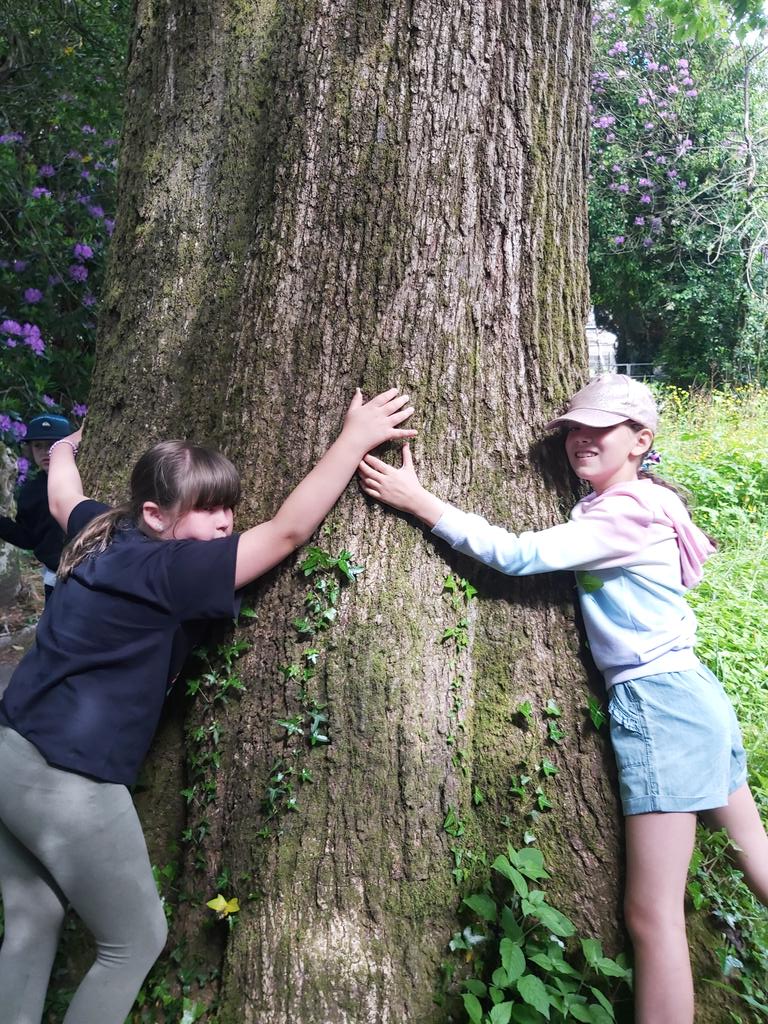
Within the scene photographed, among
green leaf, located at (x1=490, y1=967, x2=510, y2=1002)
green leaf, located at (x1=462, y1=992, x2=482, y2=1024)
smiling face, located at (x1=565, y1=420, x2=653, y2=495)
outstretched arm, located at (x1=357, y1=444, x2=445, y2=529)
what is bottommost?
green leaf, located at (x1=462, y1=992, x2=482, y2=1024)

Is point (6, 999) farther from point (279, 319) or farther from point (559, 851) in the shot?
point (279, 319)

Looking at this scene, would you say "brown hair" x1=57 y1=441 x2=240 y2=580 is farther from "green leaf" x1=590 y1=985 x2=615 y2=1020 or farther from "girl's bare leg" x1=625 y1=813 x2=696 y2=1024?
"green leaf" x1=590 y1=985 x2=615 y2=1020

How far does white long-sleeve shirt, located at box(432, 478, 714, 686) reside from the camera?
2205 mm

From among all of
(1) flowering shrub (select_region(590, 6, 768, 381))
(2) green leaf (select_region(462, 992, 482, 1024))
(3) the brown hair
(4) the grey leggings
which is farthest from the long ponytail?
(1) flowering shrub (select_region(590, 6, 768, 381))

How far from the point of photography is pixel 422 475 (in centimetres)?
228

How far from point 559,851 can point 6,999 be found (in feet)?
4.92

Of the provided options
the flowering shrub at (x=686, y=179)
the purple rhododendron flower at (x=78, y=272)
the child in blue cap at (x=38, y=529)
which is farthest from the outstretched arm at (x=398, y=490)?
the flowering shrub at (x=686, y=179)

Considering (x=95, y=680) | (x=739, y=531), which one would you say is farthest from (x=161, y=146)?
(x=739, y=531)

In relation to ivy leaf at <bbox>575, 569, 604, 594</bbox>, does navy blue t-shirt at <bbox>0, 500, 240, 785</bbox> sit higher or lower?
lower

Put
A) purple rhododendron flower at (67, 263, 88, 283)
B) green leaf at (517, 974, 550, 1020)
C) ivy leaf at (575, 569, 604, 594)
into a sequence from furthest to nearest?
purple rhododendron flower at (67, 263, 88, 283)
ivy leaf at (575, 569, 604, 594)
green leaf at (517, 974, 550, 1020)

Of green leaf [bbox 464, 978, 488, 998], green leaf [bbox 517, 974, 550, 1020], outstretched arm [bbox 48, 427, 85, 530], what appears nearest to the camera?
green leaf [bbox 517, 974, 550, 1020]

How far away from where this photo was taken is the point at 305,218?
2311 millimetres

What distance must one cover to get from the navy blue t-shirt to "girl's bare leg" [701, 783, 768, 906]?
1576 millimetres

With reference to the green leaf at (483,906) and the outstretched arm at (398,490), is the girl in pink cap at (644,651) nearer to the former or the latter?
the outstretched arm at (398,490)
